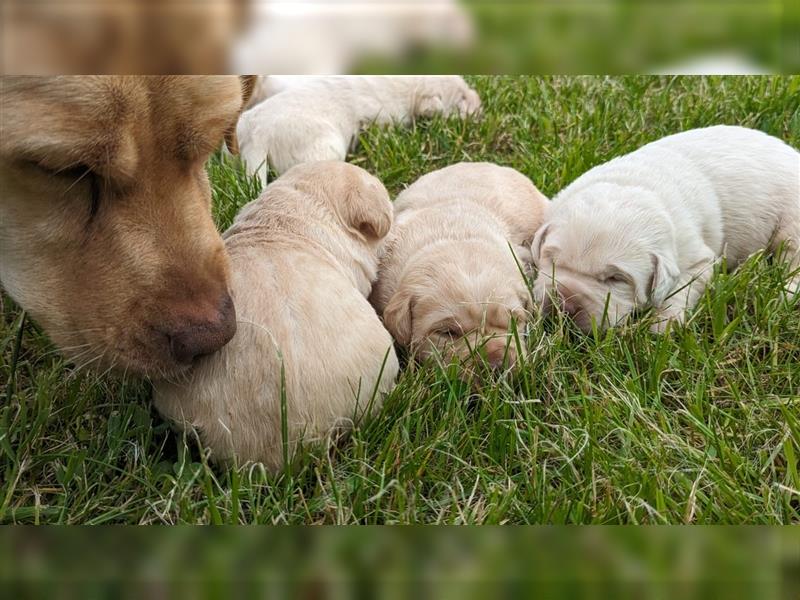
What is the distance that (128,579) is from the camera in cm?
73

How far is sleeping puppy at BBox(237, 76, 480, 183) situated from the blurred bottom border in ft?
13.5

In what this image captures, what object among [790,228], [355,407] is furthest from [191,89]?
[790,228]

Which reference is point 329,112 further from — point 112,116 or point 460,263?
point 112,116

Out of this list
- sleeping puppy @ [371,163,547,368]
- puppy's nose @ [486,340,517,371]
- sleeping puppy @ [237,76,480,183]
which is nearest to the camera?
puppy's nose @ [486,340,517,371]

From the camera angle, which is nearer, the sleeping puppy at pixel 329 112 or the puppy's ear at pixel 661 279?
the puppy's ear at pixel 661 279

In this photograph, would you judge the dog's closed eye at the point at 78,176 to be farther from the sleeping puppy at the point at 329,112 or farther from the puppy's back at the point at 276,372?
the sleeping puppy at the point at 329,112

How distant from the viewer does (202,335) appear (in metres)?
2.27

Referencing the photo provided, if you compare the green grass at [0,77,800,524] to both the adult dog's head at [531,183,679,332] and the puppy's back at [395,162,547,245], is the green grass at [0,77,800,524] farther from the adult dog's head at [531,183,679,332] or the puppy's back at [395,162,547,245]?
the puppy's back at [395,162,547,245]

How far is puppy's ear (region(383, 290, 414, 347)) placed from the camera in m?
3.26

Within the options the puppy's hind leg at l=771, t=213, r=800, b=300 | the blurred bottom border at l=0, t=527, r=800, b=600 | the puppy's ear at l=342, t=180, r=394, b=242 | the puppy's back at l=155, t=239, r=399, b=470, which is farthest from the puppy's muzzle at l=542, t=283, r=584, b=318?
the blurred bottom border at l=0, t=527, r=800, b=600
